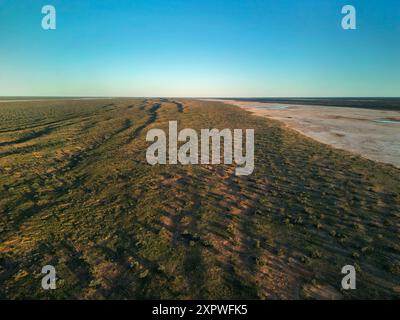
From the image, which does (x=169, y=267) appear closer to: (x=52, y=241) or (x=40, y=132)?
(x=52, y=241)

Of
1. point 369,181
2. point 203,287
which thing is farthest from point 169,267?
point 369,181

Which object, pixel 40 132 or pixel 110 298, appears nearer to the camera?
pixel 110 298

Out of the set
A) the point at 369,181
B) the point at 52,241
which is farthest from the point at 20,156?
the point at 369,181

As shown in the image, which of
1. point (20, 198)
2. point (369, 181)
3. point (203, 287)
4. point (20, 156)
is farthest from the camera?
point (20, 156)

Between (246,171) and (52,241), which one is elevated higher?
(246,171)

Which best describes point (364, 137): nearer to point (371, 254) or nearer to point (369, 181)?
point (369, 181)
